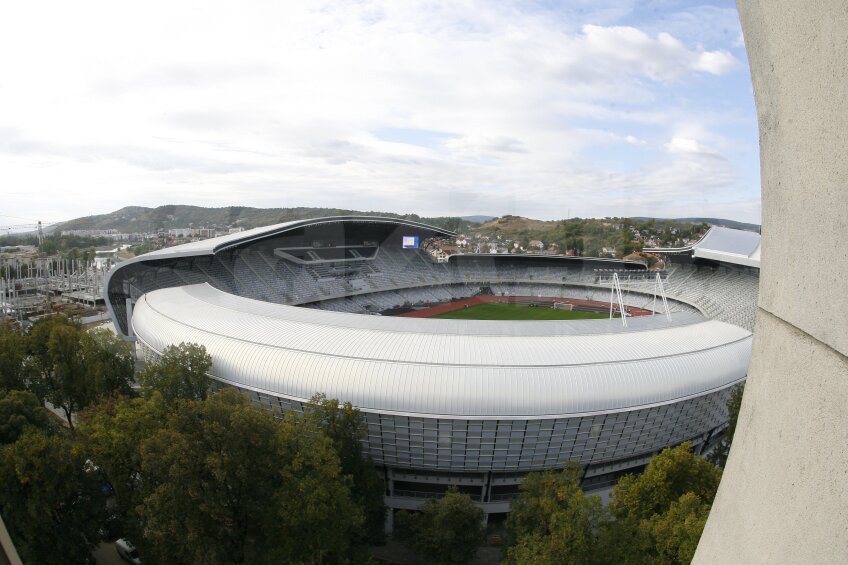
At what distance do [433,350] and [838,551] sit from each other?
19.1 meters

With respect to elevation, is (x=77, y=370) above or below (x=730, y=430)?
above

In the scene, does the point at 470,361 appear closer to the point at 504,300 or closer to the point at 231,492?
the point at 231,492

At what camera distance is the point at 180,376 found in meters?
21.4

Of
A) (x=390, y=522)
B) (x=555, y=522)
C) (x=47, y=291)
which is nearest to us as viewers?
(x=555, y=522)

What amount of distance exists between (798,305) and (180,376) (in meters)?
22.9

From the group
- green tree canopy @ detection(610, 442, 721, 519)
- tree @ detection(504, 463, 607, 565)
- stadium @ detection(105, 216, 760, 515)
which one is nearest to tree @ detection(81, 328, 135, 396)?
stadium @ detection(105, 216, 760, 515)

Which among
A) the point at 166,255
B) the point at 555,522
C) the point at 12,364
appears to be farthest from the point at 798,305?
the point at 166,255

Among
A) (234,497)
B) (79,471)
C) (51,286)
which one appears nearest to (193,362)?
(79,471)

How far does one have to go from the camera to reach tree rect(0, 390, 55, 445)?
1819 cm

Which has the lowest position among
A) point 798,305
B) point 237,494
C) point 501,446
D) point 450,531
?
point 450,531

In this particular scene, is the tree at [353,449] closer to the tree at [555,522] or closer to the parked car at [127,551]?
the tree at [555,522]

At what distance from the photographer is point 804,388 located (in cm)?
302

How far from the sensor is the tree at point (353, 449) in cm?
1812

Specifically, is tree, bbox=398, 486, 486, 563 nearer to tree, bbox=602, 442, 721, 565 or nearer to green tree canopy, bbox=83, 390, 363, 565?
green tree canopy, bbox=83, 390, 363, 565
